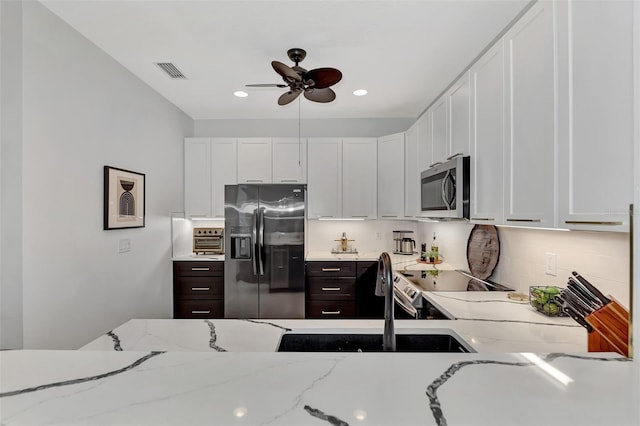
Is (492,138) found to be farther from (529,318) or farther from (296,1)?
(296,1)

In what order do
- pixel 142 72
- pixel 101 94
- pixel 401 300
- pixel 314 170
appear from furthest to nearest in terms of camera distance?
pixel 314 170 → pixel 142 72 → pixel 101 94 → pixel 401 300

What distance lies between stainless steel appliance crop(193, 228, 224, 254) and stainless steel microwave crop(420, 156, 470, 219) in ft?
8.05

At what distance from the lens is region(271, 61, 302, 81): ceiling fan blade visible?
77.9 inches

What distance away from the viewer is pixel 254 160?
391 cm

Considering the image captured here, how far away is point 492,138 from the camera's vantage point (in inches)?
66.9

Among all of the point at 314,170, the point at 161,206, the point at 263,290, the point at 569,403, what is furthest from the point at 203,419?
the point at 314,170

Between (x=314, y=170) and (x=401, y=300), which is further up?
(x=314, y=170)

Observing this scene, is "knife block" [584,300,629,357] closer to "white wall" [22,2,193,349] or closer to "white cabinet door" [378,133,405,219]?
"white wall" [22,2,193,349]

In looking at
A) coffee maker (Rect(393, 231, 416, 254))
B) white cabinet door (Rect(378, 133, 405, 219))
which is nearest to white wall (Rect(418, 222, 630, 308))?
white cabinet door (Rect(378, 133, 405, 219))

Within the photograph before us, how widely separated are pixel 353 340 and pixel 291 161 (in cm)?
280

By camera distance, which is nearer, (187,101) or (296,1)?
(296,1)

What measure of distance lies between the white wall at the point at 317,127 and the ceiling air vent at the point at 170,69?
4.28 feet

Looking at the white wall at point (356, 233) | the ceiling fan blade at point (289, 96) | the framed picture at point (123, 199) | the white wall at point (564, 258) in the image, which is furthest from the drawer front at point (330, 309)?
the ceiling fan blade at point (289, 96)

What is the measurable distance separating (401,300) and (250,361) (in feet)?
5.15
